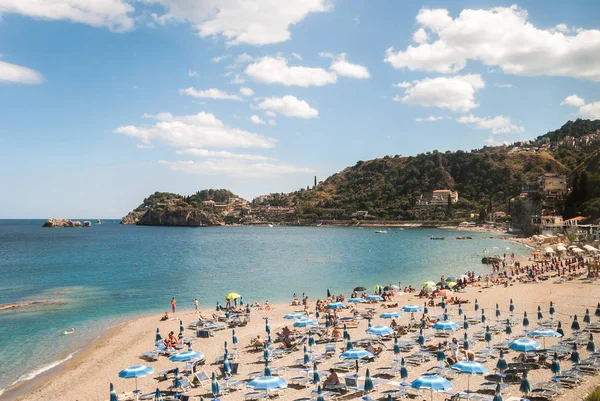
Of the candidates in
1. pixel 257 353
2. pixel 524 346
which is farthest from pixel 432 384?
pixel 257 353

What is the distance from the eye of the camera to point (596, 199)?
7356 cm

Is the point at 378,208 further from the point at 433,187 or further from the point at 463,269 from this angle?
the point at 463,269

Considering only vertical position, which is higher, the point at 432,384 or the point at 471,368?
the point at 471,368

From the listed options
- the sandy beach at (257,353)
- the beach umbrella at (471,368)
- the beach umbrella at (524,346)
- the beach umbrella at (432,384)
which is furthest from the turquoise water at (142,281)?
the beach umbrella at (524,346)

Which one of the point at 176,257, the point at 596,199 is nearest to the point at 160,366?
the point at 176,257

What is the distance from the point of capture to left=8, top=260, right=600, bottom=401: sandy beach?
15.4 meters

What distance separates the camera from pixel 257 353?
790 inches

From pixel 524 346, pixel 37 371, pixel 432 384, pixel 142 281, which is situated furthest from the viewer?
pixel 142 281

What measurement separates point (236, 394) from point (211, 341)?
8446 millimetres

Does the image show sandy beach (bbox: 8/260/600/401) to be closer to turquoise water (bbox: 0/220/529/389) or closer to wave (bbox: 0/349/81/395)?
wave (bbox: 0/349/81/395)

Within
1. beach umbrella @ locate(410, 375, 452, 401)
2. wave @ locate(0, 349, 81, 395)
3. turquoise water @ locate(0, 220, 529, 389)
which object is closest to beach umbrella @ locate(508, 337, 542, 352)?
beach umbrella @ locate(410, 375, 452, 401)

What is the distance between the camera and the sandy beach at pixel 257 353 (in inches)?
605

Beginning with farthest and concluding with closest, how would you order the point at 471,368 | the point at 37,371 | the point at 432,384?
the point at 37,371, the point at 471,368, the point at 432,384

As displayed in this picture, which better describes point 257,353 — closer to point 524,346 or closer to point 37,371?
point 37,371
